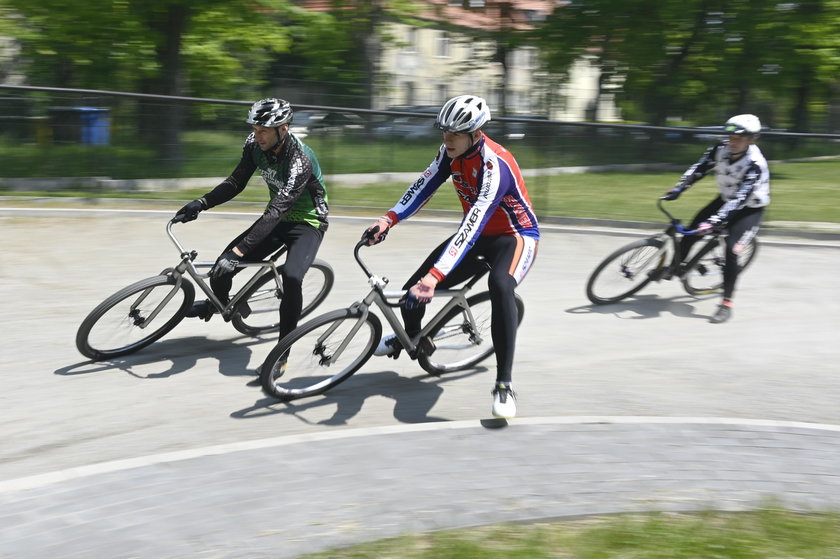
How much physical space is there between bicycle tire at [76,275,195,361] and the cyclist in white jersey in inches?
203

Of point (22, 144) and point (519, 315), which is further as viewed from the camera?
point (22, 144)

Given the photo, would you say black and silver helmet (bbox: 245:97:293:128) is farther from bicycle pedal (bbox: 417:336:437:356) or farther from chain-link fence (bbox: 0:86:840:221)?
chain-link fence (bbox: 0:86:840:221)

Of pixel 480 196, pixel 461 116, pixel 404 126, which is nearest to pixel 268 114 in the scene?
pixel 461 116

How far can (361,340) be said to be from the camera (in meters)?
6.39

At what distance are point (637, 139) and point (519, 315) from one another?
8.10 m

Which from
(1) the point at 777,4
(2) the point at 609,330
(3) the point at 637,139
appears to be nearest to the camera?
(2) the point at 609,330

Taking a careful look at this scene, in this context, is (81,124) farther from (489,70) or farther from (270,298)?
(489,70)

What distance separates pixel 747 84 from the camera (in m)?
26.7

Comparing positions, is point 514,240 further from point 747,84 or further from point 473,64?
point 473,64

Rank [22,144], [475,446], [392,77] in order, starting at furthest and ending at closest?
[392,77], [22,144], [475,446]

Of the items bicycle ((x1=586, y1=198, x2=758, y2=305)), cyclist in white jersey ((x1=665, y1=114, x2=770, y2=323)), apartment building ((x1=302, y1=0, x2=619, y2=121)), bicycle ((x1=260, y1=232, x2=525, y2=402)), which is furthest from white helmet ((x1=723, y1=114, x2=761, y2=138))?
apartment building ((x1=302, y1=0, x2=619, y2=121))

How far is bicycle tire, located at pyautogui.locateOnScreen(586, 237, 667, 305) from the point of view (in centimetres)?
921

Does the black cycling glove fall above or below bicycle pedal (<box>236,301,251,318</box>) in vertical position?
above

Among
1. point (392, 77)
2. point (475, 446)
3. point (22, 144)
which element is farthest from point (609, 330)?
point (392, 77)
